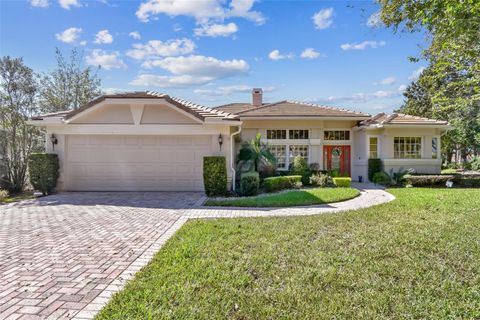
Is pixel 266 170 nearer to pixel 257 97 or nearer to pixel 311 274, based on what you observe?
pixel 257 97

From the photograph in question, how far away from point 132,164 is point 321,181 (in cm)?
1001

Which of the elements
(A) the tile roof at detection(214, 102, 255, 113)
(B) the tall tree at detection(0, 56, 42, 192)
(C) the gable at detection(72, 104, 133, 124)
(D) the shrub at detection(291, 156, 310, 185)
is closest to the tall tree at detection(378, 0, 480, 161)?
(D) the shrub at detection(291, 156, 310, 185)

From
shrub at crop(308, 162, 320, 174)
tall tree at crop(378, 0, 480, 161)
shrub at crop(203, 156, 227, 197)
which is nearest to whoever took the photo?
tall tree at crop(378, 0, 480, 161)

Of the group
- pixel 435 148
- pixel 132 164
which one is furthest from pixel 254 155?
pixel 435 148

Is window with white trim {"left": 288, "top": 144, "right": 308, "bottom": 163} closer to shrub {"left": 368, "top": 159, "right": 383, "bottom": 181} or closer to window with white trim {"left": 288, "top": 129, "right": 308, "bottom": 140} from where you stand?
window with white trim {"left": 288, "top": 129, "right": 308, "bottom": 140}

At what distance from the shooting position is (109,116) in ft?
45.5

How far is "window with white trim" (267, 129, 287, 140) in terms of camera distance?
19.5 meters

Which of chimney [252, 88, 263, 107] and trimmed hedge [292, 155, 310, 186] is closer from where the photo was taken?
trimmed hedge [292, 155, 310, 186]

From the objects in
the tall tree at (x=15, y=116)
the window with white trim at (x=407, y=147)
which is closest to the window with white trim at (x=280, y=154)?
the window with white trim at (x=407, y=147)

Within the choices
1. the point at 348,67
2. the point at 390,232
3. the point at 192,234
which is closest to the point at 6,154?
the point at 192,234

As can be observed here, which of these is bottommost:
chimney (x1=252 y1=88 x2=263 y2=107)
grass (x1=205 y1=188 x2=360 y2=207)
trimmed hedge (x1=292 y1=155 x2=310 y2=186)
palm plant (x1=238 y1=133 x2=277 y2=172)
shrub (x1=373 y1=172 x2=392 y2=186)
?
grass (x1=205 y1=188 x2=360 y2=207)

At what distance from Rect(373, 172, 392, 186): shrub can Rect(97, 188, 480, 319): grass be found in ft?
33.6

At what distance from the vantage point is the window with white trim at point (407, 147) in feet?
63.0

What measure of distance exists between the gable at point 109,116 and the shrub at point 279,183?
7186 millimetres
